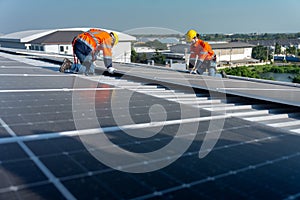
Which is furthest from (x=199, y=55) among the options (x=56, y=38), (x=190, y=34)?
(x=56, y=38)

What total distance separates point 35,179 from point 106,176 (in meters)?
0.70

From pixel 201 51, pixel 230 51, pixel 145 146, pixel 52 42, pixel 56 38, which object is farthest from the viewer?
pixel 230 51

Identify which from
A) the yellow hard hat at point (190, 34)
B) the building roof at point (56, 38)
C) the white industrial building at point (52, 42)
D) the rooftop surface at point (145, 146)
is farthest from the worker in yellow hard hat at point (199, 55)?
the building roof at point (56, 38)

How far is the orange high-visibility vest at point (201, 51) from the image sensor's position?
516 inches

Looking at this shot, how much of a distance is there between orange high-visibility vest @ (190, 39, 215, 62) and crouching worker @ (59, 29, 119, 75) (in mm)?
3252

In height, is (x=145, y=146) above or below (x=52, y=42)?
below

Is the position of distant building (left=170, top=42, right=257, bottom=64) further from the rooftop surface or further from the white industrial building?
the rooftop surface

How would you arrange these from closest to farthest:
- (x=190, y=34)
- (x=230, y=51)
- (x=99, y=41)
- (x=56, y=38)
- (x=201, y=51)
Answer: (x=99, y=41)
(x=190, y=34)
(x=201, y=51)
(x=56, y=38)
(x=230, y=51)

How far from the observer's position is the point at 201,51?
13219 mm

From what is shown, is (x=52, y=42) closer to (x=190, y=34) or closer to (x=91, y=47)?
(x=190, y=34)

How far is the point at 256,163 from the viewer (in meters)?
4.11

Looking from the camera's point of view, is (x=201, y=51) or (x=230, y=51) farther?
(x=230, y=51)

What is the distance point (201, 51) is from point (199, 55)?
6.9 inches

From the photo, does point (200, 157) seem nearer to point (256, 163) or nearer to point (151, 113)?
point (256, 163)
